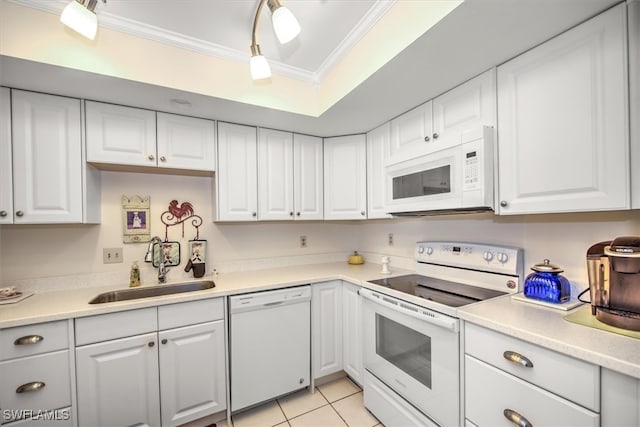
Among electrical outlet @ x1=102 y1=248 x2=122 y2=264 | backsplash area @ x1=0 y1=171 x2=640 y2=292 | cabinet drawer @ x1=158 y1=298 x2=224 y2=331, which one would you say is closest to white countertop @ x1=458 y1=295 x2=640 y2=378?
backsplash area @ x1=0 y1=171 x2=640 y2=292

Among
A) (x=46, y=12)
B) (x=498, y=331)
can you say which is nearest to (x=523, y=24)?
(x=498, y=331)

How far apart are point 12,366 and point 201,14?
79.6 inches

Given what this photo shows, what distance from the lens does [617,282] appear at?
40.3 inches

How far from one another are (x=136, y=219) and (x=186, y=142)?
718 mm

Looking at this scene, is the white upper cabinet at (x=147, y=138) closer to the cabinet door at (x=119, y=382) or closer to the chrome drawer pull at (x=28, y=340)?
the chrome drawer pull at (x=28, y=340)

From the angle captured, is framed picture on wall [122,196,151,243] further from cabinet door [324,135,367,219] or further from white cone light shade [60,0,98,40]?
cabinet door [324,135,367,219]

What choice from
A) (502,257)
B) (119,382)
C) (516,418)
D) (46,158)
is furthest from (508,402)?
(46,158)

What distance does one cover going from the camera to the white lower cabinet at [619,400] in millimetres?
769

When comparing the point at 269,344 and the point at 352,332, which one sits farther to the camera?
the point at 352,332

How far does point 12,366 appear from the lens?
49.4 inches

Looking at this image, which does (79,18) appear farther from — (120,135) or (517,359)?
(517,359)

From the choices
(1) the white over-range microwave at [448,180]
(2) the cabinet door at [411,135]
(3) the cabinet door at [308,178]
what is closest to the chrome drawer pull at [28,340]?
(3) the cabinet door at [308,178]

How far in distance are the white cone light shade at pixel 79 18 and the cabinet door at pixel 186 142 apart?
77cm

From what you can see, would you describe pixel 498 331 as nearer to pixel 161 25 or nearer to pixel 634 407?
pixel 634 407
